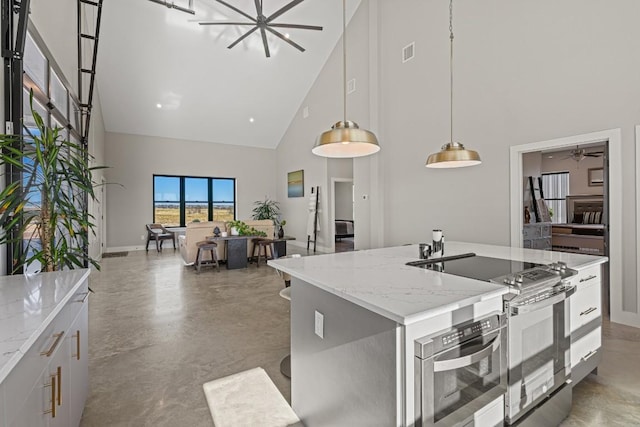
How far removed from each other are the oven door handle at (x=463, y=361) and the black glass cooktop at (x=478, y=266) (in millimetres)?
396

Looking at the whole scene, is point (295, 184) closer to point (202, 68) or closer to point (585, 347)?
point (202, 68)

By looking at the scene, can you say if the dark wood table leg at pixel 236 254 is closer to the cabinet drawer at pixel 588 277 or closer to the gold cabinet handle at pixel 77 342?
the gold cabinet handle at pixel 77 342

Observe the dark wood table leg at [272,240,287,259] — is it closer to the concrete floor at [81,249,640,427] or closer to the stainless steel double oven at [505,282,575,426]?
the concrete floor at [81,249,640,427]

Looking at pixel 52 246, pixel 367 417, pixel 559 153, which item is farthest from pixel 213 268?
pixel 559 153

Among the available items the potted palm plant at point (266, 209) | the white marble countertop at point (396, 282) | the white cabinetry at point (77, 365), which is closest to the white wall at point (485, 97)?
the white marble countertop at point (396, 282)

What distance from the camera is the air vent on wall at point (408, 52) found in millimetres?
5762

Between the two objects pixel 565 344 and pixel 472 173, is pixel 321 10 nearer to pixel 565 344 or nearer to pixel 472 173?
pixel 472 173

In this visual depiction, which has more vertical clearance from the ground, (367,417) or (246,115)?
(246,115)

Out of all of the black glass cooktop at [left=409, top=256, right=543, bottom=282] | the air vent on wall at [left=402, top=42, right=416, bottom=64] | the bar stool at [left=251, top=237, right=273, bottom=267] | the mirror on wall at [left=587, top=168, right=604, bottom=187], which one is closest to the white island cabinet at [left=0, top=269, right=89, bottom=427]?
the black glass cooktop at [left=409, top=256, right=543, bottom=282]

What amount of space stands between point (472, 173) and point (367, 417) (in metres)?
4.39

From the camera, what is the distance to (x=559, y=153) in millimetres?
7969

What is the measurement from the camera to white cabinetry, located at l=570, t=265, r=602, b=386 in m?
2.03

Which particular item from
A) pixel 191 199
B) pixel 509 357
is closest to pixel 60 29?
pixel 509 357

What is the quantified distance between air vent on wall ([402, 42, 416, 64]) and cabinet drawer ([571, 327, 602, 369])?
5.14m
